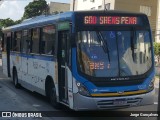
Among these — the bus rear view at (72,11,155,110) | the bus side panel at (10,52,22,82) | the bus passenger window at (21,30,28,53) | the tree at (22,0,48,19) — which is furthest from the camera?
the tree at (22,0,48,19)

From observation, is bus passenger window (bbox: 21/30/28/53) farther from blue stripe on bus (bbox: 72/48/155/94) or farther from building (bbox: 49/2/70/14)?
building (bbox: 49/2/70/14)

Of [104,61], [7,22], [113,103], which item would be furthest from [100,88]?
[7,22]

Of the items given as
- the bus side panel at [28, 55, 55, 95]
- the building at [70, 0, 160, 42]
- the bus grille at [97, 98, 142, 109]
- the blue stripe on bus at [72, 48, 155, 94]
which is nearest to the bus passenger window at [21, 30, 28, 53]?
the bus side panel at [28, 55, 55, 95]

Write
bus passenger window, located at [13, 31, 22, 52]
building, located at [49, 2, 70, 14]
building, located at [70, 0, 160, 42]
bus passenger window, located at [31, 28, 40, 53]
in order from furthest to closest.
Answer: building, located at [49, 2, 70, 14]
building, located at [70, 0, 160, 42]
bus passenger window, located at [13, 31, 22, 52]
bus passenger window, located at [31, 28, 40, 53]

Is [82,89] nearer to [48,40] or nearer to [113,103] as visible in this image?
[113,103]

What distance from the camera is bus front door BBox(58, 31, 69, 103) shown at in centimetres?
1018

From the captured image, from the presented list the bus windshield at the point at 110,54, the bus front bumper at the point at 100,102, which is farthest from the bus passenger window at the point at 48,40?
the bus front bumper at the point at 100,102

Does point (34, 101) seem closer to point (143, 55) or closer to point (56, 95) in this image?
point (56, 95)

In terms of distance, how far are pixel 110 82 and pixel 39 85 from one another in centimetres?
393

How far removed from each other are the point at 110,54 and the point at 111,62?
19 centimetres

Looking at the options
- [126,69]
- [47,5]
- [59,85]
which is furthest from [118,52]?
[47,5]

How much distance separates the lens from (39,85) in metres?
12.8

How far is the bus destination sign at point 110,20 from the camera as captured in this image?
9.72 m

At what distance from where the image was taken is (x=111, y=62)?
947 centimetres
